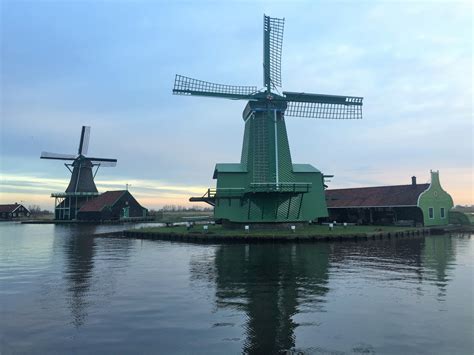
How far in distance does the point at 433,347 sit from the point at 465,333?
1.46 m

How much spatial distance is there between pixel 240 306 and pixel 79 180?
253 ft

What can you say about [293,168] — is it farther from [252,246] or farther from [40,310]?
[40,310]

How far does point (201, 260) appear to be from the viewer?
73.1 ft

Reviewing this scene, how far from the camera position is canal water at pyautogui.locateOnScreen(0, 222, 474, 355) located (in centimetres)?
878

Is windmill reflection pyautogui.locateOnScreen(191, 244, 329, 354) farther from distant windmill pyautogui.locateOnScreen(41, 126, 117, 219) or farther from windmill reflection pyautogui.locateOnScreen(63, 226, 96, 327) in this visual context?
distant windmill pyautogui.locateOnScreen(41, 126, 117, 219)

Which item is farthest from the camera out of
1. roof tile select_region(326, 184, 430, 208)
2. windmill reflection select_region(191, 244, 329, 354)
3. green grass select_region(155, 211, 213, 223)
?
green grass select_region(155, 211, 213, 223)

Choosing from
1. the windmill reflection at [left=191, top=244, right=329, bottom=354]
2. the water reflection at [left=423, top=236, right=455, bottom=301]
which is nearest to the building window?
the water reflection at [left=423, top=236, right=455, bottom=301]

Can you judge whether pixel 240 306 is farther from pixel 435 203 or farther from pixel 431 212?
pixel 435 203

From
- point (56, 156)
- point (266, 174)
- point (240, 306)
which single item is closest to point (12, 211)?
point (56, 156)

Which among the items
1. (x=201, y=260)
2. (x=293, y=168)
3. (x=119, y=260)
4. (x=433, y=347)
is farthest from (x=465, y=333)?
(x=293, y=168)

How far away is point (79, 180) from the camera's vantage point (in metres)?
81.9

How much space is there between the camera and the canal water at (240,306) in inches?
346

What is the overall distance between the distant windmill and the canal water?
2443 inches

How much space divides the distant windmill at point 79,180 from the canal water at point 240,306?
204 ft
